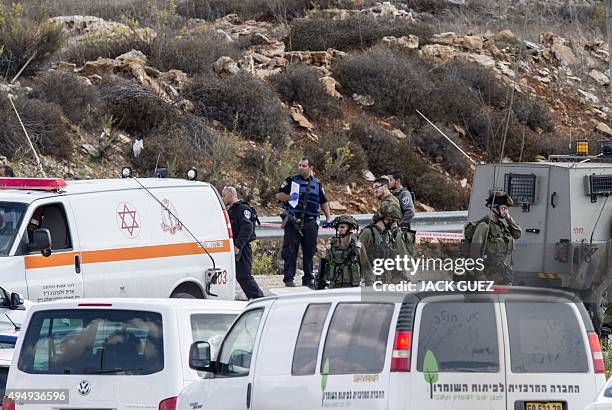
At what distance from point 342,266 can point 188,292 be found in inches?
120

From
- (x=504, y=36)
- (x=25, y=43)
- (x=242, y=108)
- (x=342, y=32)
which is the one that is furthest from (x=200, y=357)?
(x=504, y=36)

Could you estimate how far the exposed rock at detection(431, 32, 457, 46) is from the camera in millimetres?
38750

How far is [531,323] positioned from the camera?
734cm

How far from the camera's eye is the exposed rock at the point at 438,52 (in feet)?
122

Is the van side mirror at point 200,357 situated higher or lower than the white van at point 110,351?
higher

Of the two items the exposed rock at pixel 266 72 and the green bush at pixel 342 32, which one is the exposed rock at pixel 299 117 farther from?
the green bush at pixel 342 32

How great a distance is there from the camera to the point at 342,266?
13.0 m

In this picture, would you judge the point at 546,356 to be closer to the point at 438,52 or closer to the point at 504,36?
the point at 438,52

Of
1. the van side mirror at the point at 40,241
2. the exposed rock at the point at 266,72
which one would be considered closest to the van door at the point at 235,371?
the van side mirror at the point at 40,241

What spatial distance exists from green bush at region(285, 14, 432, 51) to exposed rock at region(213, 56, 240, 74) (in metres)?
4.63

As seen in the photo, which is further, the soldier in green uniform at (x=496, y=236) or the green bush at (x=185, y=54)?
the green bush at (x=185, y=54)

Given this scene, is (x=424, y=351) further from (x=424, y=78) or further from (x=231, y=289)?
(x=424, y=78)

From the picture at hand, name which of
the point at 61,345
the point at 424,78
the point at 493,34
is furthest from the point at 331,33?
the point at 61,345

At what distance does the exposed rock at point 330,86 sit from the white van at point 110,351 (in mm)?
22862
